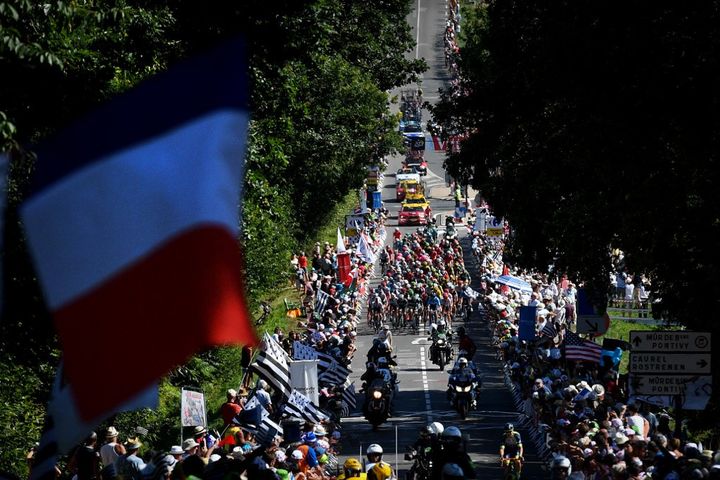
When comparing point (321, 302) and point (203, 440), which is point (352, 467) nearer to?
point (203, 440)

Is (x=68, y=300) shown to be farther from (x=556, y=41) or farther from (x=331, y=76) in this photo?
(x=331, y=76)

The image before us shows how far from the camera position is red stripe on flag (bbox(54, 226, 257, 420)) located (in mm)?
6469

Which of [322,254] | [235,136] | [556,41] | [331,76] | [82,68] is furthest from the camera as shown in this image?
[322,254]

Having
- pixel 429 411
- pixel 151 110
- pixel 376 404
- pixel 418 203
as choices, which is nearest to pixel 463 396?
pixel 429 411

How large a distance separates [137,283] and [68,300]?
31 centimetres

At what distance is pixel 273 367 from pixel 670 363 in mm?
8748

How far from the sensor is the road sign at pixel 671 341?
19.8 meters

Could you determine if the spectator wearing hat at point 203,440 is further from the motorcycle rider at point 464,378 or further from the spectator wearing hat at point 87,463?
the motorcycle rider at point 464,378

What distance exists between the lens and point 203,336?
644 centimetres

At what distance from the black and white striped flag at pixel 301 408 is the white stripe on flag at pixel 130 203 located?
60.7 feet

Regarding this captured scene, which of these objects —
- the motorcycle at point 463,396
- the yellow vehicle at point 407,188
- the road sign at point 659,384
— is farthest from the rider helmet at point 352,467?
the yellow vehicle at point 407,188

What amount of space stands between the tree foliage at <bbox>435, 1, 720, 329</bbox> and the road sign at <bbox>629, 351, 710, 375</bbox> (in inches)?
43.5

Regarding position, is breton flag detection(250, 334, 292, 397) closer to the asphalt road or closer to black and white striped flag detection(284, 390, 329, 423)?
black and white striped flag detection(284, 390, 329, 423)

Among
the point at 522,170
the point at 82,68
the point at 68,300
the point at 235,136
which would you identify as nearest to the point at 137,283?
the point at 68,300
